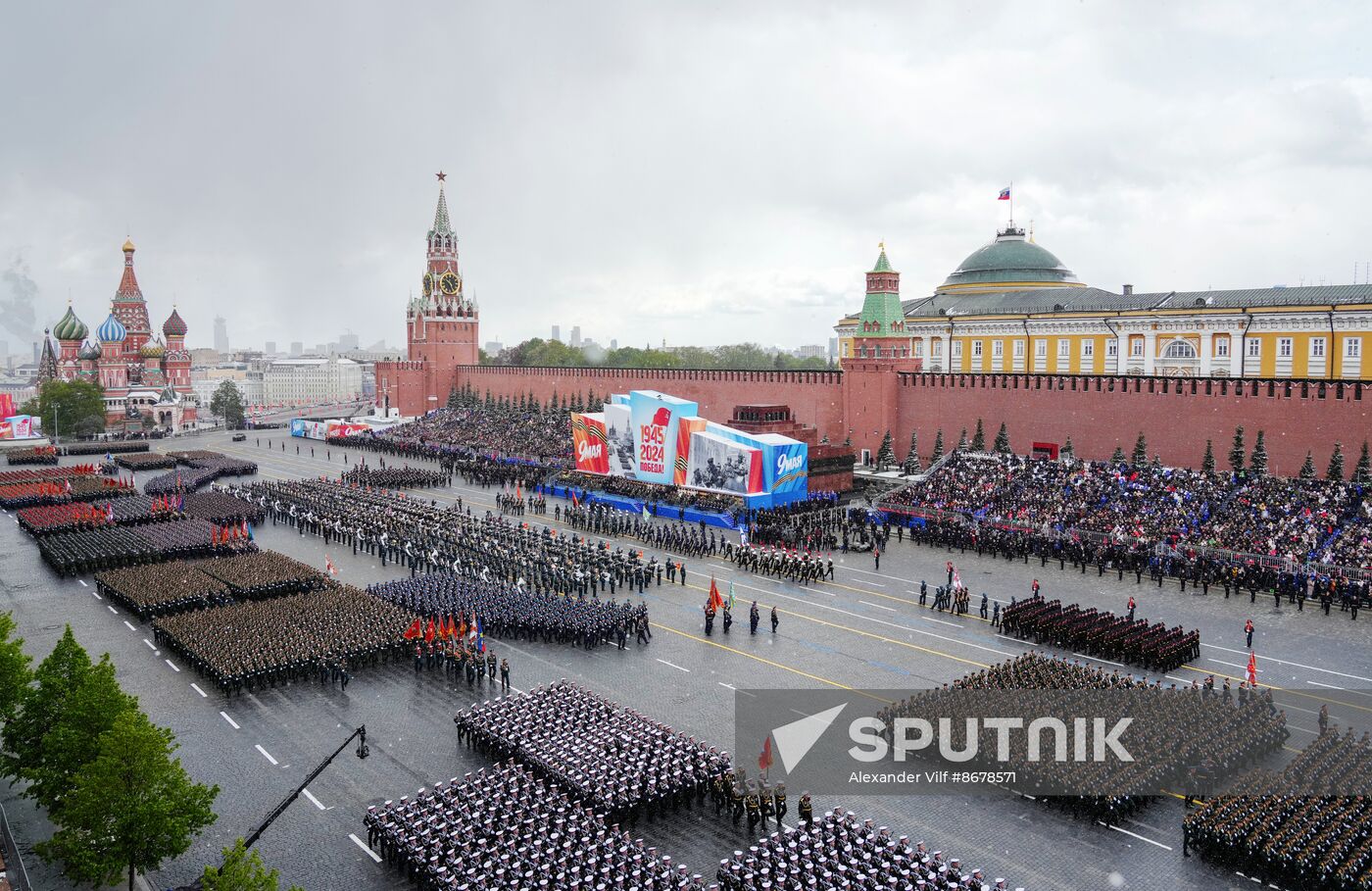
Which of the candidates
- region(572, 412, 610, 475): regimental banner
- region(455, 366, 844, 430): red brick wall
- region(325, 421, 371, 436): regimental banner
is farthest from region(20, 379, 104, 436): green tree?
region(572, 412, 610, 475): regimental banner

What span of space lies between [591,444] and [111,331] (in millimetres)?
57895

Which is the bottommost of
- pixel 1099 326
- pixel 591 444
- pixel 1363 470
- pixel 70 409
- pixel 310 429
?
pixel 310 429

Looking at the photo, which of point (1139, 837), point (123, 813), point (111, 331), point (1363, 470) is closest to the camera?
point (123, 813)

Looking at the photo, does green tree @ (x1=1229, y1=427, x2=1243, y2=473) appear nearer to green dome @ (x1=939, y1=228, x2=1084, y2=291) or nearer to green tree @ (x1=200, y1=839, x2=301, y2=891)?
green dome @ (x1=939, y1=228, x2=1084, y2=291)

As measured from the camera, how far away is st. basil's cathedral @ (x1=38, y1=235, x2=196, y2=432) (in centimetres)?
7544

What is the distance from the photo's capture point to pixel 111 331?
7825 cm

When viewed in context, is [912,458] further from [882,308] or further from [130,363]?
[130,363]

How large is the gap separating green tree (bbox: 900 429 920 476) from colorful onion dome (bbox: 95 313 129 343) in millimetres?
67371

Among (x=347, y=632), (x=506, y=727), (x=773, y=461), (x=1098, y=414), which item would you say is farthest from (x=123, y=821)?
(x=1098, y=414)

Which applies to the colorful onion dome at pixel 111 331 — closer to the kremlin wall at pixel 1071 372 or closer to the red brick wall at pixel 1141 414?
the kremlin wall at pixel 1071 372

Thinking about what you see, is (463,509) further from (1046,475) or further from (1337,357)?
(1337,357)

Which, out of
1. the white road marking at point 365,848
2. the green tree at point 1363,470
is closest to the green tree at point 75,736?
the white road marking at point 365,848

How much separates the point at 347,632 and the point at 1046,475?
2261cm

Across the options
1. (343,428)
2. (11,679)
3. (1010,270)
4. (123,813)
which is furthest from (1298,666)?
(343,428)
